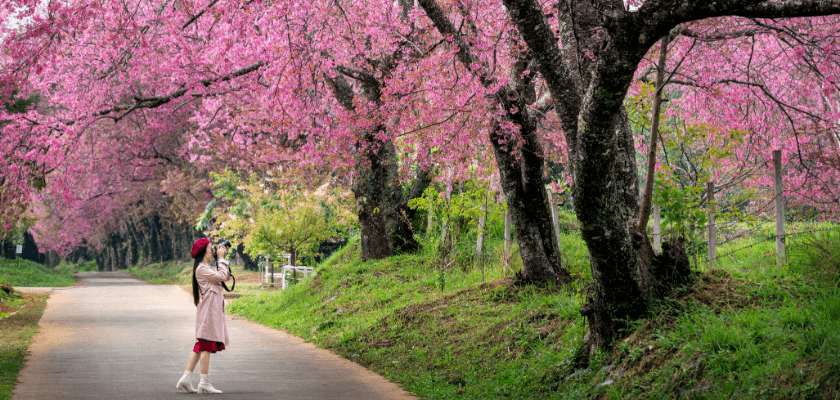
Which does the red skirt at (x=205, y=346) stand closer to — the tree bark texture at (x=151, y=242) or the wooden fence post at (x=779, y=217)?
the wooden fence post at (x=779, y=217)

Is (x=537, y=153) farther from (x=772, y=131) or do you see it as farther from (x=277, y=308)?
(x=277, y=308)

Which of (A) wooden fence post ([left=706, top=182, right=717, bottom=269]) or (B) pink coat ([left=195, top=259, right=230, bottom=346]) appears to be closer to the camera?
(B) pink coat ([left=195, top=259, right=230, bottom=346])

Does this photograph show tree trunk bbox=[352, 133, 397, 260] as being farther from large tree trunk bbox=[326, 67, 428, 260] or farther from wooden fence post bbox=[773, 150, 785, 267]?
wooden fence post bbox=[773, 150, 785, 267]

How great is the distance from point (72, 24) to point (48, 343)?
213 inches

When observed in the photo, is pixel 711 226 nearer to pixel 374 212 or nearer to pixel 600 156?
pixel 600 156

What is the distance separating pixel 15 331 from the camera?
40.7 ft

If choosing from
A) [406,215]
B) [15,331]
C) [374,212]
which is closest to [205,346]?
[15,331]

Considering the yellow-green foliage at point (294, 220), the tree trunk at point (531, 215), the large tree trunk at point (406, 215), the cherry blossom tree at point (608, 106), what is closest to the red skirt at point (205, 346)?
the cherry blossom tree at point (608, 106)

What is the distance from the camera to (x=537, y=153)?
31.6 feet

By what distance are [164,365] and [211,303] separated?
1.98m

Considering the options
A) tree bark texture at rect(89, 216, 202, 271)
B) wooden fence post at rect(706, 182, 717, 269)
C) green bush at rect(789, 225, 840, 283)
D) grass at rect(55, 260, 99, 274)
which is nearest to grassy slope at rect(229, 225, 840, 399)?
green bush at rect(789, 225, 840, 283)

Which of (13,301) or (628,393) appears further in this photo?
(13,301)

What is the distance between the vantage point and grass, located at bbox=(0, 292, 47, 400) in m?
7.66

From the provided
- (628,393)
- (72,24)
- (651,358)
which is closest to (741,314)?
(651,358)
